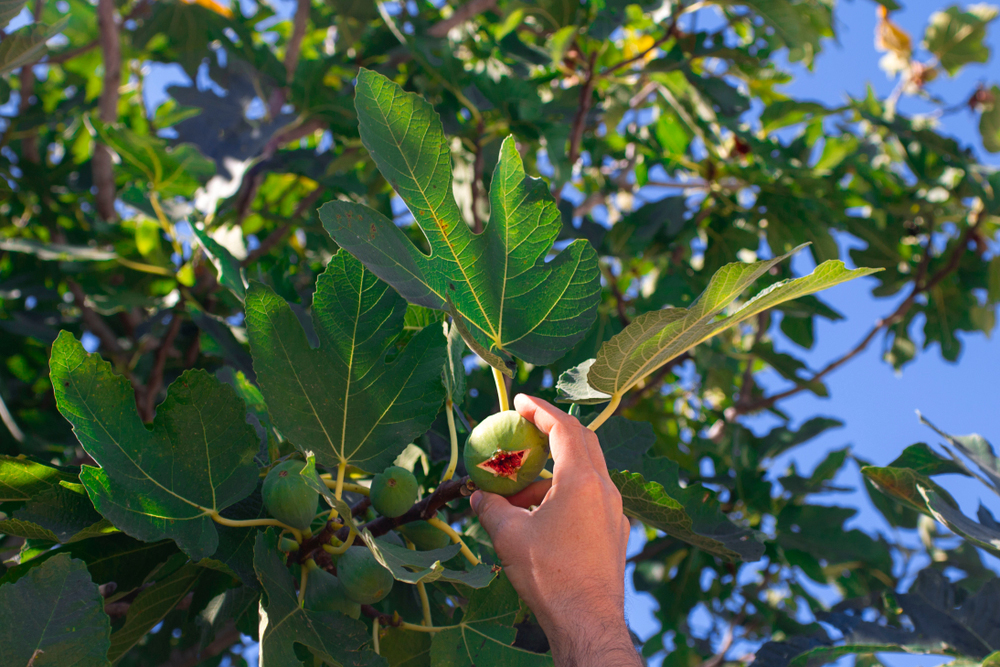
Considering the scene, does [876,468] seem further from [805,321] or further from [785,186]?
[805,321]

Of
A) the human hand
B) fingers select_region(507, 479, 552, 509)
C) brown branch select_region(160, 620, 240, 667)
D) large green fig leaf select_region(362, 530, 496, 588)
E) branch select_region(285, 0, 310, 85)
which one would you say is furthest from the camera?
branch select_region(285, 0, 310, 85)

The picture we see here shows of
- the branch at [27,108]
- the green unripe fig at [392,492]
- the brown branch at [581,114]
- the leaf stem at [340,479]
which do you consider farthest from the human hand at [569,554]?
the branch at [27,108]

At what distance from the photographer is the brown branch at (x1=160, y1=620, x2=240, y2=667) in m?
1.68

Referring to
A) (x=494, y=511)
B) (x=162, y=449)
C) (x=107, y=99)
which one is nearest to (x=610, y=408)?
(x=494, y=511)

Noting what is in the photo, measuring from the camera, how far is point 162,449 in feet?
3.34

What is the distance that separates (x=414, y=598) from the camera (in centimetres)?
136

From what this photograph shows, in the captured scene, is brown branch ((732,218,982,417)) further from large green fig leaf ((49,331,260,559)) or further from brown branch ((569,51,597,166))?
large green fig leaf ((49,331,260,559))

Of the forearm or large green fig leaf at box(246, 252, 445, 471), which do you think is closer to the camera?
the forearm

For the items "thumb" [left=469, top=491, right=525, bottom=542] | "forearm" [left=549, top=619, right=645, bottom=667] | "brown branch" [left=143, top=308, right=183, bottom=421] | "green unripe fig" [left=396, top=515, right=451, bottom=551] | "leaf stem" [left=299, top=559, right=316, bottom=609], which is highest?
"thumb" [left=469, top=491, right=525, bottom=542]

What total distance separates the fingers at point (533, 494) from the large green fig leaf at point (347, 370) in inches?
6.4

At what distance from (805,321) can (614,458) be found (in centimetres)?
195

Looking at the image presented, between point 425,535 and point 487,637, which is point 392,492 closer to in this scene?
point 425,535

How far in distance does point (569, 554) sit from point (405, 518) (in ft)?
0.82

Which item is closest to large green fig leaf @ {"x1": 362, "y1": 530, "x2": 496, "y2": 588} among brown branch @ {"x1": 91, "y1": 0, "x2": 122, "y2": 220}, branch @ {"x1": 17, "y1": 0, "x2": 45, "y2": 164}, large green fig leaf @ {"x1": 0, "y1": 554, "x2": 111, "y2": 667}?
large green fig leaf @ {"x1": 0, "y1": 554, "x2": 111, "y2": 667}
